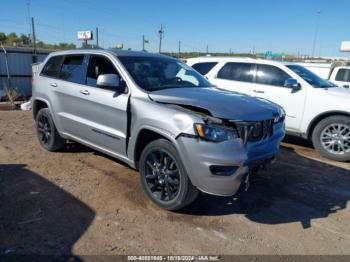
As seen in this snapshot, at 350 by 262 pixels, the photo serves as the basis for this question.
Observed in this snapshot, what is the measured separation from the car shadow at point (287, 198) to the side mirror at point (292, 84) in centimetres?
178

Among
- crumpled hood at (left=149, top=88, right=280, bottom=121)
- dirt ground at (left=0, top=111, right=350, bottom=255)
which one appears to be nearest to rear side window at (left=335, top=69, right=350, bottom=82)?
dirt ground at (left=0, top=111, right=350, bottom=255)

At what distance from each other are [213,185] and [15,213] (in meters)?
2.23

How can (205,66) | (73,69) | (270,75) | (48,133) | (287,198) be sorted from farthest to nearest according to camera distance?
1. (205,66)
2. (270,75)
3. (48,133)
4. (73,69)
5. (287,198)

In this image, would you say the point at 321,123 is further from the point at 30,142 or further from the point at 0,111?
the point at 0,111

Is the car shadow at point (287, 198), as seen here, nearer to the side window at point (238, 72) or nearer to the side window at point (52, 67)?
the side window at point (238, 72)

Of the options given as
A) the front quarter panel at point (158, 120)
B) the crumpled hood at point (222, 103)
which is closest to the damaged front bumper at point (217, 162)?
the front quarter panel at point (158, 120)

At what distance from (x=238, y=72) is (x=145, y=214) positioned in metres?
5.05

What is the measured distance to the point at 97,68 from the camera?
4.81 metres

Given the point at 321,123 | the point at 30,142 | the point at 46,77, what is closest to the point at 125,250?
the point at 46,77

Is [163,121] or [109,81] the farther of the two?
[109,81]

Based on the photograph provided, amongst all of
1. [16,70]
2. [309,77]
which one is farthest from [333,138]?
[16,70]

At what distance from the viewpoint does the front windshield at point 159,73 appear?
437cm

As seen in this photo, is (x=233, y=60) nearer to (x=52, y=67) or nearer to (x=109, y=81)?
(x=52, y=67)

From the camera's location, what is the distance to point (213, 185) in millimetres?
3398
